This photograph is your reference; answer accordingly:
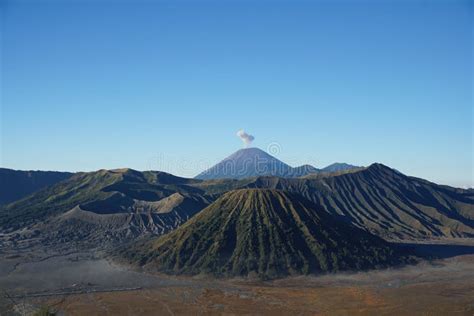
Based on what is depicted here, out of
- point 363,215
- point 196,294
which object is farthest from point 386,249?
point 363,215

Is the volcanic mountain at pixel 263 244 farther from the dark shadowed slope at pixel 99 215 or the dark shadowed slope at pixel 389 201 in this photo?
the dark shadowed slope at pixel 389 201

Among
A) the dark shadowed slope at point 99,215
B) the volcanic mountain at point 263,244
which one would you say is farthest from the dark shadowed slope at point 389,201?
the volcanic mountain at point 263,244

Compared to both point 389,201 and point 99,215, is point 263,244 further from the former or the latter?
point 389,201

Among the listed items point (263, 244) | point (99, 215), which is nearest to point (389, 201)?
point (263, 244)

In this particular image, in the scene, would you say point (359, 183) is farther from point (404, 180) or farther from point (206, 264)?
point (206, 264)

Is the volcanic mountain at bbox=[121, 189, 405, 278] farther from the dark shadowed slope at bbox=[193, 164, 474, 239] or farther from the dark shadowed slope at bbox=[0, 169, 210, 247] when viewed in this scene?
the dark shadowed slope at bbox=[193, 164, 474, 239]
